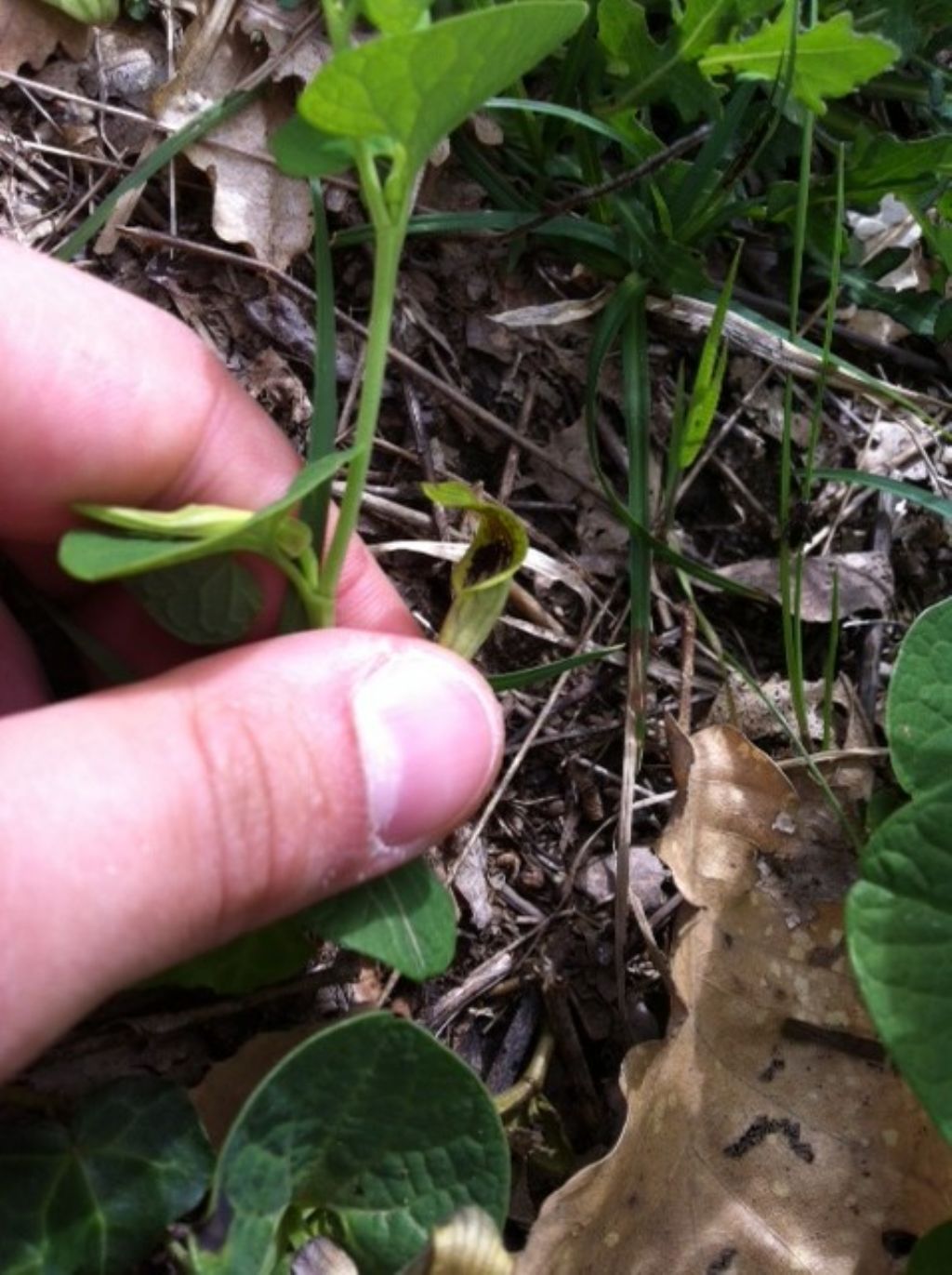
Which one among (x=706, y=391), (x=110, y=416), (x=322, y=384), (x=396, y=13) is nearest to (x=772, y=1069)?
(x=706, y=391)

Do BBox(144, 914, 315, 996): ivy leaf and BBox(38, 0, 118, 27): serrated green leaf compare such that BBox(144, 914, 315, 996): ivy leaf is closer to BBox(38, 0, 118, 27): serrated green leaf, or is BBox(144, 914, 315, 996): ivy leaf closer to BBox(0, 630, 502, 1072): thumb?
BBox(0, 630, 502, 1072): thumb

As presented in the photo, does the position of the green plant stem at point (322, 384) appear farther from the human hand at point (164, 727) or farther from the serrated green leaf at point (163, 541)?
the serrated green leaf at point (163, 541)

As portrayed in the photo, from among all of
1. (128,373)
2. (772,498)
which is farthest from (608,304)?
(128,373)

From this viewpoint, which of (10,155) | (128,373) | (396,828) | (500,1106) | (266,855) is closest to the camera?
(266,855)

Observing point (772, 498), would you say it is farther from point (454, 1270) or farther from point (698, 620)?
point (454, 1270)

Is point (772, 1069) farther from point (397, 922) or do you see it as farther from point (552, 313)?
point (552, 313)

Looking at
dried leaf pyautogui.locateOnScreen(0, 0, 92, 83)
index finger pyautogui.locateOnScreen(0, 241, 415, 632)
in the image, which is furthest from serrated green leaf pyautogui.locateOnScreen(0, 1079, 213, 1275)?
dried leaf pyautogui.locateOnScreen(0, 0, 92, 83)

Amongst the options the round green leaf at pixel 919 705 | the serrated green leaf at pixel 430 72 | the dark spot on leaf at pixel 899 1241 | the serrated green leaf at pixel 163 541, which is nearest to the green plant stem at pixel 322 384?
the serrated green leaf at pixel 163 541
